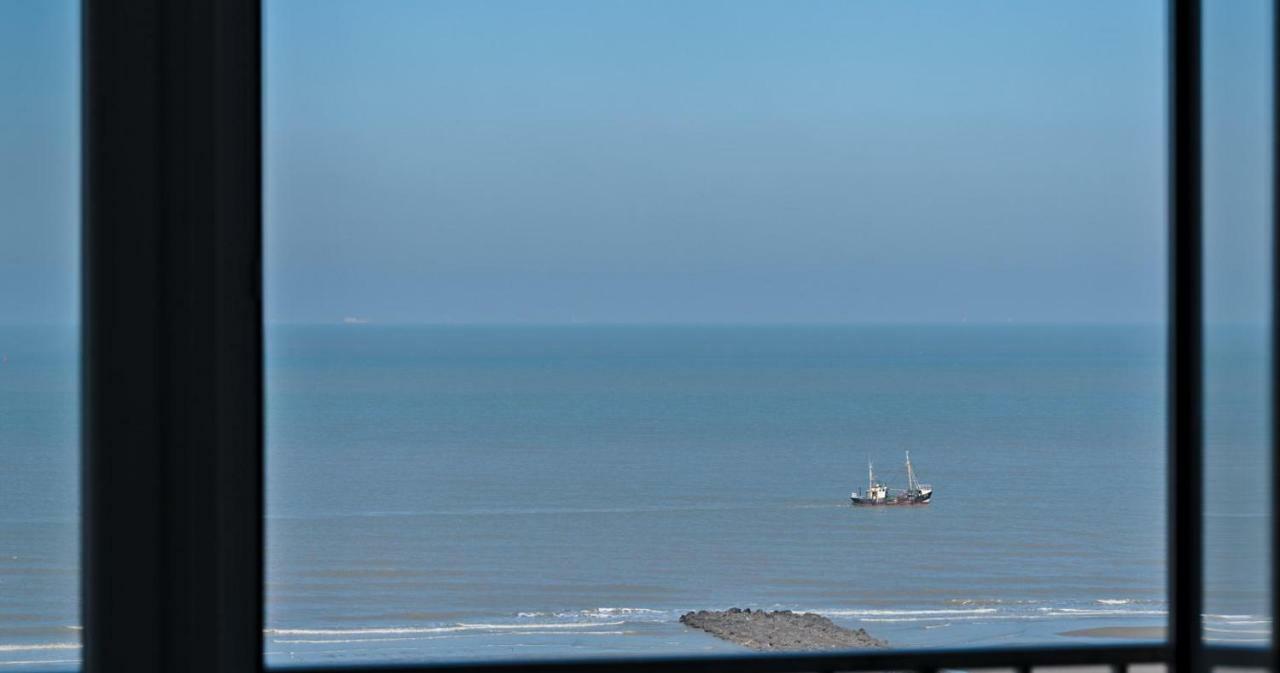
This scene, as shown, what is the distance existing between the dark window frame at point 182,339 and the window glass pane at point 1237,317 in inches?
1.1

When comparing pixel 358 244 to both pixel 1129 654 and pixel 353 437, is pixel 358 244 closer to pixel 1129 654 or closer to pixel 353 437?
pixel 353 437

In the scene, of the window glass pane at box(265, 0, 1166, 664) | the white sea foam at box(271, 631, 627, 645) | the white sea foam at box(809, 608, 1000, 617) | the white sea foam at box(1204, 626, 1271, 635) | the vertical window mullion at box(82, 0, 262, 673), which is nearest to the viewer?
the white sea foam at box(1204, 626, 1271, 635)

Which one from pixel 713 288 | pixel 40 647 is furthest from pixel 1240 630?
pixel 713 288

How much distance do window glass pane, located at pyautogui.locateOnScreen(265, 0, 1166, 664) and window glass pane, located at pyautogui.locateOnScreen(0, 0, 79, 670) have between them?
16002 mm

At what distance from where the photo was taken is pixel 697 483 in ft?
60.7

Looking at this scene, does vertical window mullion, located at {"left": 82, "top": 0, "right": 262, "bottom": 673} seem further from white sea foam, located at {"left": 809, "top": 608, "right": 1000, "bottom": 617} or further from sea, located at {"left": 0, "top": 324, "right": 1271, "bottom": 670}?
white sea foam, located at {"left": 809, "top": 608, "right": 1000, "bottom": 617}

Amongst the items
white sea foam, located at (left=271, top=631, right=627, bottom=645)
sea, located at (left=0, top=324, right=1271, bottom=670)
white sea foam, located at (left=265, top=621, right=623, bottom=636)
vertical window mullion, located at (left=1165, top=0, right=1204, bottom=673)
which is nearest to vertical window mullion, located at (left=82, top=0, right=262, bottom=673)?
vertical window mullion, located at (left=1165, top=0, right=1204, bottom=673)

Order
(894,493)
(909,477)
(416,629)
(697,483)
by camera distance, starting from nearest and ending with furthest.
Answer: (416,629) → (894,493) → (697,483) → (909,477)

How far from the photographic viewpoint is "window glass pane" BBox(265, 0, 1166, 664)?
696 inches

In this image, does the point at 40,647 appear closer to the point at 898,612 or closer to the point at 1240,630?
the point at 1240,630

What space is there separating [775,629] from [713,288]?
18.1ft

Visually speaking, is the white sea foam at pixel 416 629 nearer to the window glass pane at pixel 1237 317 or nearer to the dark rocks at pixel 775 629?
the dark rocks at pixel 775 629

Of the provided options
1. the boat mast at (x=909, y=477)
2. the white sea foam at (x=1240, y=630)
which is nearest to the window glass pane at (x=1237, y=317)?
the white sea foam at (x=1240, y=630)

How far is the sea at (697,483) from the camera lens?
16.4 m
